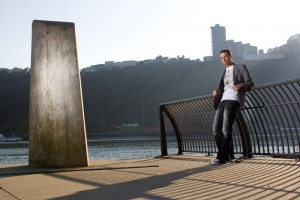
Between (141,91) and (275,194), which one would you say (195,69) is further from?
(275,194)

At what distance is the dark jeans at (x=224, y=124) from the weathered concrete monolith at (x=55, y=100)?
2.13 meters

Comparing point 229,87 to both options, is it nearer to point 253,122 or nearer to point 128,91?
point 253,122

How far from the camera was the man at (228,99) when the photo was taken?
18.8 ft

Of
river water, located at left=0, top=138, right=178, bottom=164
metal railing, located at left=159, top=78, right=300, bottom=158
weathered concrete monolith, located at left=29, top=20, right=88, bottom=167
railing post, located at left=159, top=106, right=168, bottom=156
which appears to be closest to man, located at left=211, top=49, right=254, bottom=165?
metal railing, located at left=159, top=78, right=300, bottom=158

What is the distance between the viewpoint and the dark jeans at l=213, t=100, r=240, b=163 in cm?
582

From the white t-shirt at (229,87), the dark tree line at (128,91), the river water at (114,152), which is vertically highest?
the dark tree line at (128,91)

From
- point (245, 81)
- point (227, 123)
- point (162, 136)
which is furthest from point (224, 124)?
point (162, 136)

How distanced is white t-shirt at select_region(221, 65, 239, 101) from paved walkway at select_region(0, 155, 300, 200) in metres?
0.95

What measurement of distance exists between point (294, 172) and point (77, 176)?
2.57m

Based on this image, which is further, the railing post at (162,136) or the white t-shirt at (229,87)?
the railing post at (162,136)

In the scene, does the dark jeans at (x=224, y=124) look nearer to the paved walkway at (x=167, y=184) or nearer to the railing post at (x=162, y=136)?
the paved walkway at (x=167, y=184)

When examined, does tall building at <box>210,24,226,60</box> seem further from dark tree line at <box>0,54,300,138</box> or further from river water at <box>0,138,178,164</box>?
river water at <box>0,138,178,164</box>

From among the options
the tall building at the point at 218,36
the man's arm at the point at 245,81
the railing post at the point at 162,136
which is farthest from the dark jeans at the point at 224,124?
the tall building at the point at 218,36

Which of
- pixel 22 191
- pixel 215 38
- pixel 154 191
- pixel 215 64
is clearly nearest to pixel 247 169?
pixel 154 191
